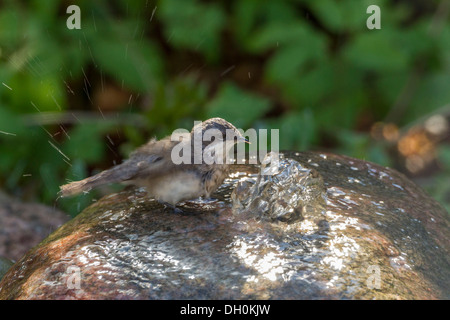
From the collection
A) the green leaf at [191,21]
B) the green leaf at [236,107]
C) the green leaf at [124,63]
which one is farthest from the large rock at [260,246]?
the green leaf at [191,21]

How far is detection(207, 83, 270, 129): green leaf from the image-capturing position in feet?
16.9

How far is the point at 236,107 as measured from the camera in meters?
5.25

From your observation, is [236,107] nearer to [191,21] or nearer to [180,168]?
[191,21]

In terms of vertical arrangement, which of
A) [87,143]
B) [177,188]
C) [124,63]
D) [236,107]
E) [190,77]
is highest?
[124,63]

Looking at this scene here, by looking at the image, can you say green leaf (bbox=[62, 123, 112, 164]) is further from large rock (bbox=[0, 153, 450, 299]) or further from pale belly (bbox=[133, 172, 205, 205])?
pale belly (bbox=[133, 172, 205, 205])

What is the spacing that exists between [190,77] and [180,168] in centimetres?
271

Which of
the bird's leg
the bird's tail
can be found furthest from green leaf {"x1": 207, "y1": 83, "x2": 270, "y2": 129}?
the bird's leg

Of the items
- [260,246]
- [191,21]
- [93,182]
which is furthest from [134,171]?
[191,21]

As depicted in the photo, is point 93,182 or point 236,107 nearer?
point 93,182

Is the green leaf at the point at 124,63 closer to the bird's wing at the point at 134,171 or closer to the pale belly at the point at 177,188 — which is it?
the bird's wing at the point at 134,171

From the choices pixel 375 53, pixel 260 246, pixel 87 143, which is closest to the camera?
pixel 260 246

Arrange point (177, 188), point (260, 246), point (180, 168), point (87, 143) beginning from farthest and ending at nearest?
point (87, 143) < point (180, 168) < point (177, 188) < point (260, 246)

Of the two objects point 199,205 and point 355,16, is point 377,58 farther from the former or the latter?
point 199,205
